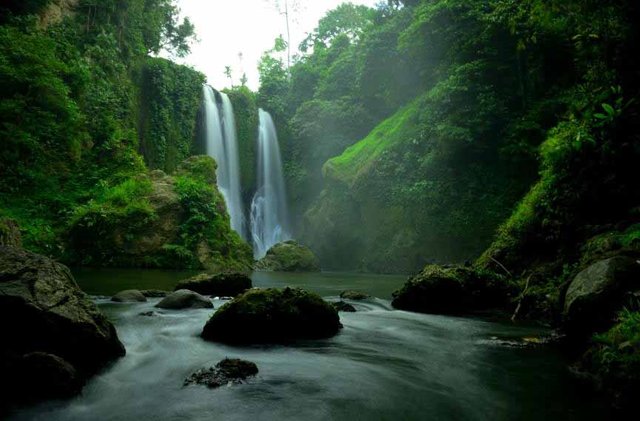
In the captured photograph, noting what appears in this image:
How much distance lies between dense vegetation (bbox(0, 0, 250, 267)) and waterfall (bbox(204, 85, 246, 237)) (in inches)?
138

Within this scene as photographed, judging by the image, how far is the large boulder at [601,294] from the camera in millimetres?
4273

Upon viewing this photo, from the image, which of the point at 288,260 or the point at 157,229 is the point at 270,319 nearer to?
the point at 157,229

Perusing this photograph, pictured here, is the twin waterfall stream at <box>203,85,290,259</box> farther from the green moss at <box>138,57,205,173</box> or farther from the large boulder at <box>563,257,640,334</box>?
the large boulder at <box>563,257,640,334</box>

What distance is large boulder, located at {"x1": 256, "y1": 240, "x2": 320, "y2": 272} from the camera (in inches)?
790

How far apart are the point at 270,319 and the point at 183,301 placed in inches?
106

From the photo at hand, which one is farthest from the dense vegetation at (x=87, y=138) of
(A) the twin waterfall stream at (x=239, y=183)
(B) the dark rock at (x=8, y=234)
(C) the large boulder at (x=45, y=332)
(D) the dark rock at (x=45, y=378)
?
(D) the dark rock at (x=45, y=378)

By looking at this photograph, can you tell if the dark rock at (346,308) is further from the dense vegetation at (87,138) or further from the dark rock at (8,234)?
the dense vegetation at (87,138)

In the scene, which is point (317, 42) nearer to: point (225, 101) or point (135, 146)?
point (225, 101)

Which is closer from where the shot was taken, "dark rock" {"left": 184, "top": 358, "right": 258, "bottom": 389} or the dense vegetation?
"dark rock" {"left": 184, "top": 358, "right": 258, "bottom": 389}

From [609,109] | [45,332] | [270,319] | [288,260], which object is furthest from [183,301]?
[288,260]

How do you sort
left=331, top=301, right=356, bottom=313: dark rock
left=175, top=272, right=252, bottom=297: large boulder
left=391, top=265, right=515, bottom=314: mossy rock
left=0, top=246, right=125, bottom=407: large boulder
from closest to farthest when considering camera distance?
1. left=0, top=246, right=125, bottom=407: large boulder
2. left=331, top=301, right=356, bottom=313: dark rock
3. left=391, top=265, right=515, bottom=314: mossy rock
4. left=175, top=272, right=252, bottom=297: large boulder

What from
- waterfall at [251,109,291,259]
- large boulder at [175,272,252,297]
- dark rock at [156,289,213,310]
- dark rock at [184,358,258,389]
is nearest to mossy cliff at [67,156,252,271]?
large boulder at [175,272,252,297]

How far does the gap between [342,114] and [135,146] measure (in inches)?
522

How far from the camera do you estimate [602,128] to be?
277 inches
